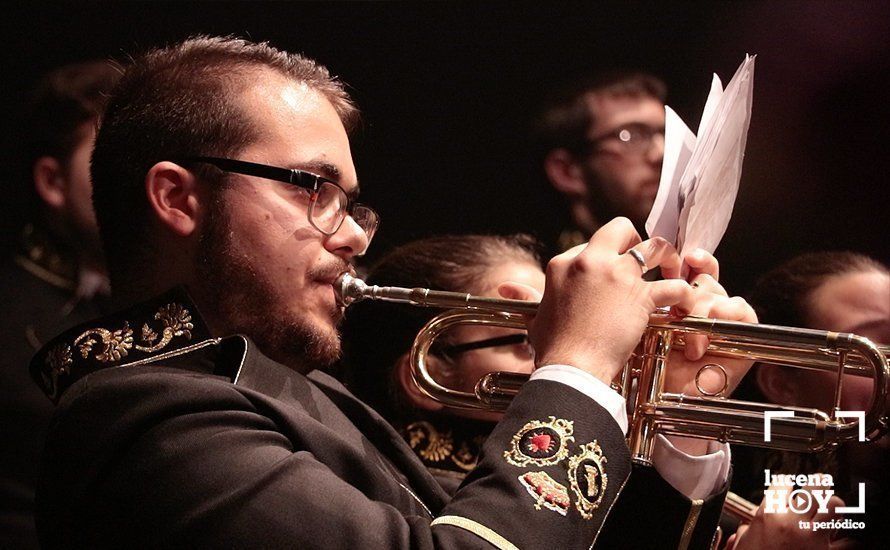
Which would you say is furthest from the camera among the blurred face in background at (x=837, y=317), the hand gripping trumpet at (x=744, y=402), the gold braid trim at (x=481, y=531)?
the blurred face in background at (x=837, y=317)

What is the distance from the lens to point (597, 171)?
2.79m

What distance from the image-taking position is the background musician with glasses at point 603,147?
8.83 ft

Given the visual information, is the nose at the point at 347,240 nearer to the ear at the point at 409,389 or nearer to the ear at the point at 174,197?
the ear at the point at 174,197

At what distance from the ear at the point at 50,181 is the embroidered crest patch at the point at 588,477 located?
6.61ft

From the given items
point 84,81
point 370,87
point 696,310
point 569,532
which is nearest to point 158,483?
point 569,532

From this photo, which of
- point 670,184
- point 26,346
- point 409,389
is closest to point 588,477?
point 670,184

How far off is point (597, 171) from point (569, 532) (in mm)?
1521

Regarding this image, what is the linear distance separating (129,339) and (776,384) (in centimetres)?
129

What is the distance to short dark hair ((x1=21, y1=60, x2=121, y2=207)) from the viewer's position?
9.62 feet

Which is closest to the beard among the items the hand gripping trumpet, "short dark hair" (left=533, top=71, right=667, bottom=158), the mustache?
the mustache

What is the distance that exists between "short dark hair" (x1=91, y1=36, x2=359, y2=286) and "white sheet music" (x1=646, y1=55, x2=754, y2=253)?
0.68 metres

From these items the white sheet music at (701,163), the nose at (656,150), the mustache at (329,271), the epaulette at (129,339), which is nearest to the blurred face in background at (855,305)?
the white sheet music at (701,163)

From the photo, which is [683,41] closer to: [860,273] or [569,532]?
[860,273]

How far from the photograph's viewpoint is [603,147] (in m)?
2.82
